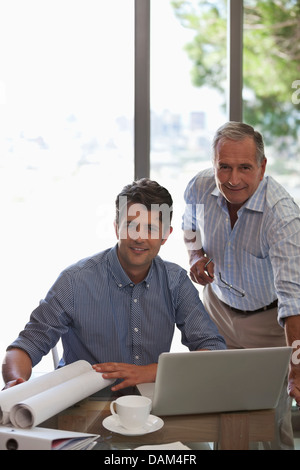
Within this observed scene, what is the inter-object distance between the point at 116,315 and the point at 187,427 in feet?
2.03

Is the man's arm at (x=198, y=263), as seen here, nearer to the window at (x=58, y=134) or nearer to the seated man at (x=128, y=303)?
the seated man at (x=128, y=303)

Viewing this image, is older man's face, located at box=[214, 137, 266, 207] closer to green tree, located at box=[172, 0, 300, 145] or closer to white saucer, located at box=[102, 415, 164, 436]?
white saucer, located at box=[102, 415, 164, 436]

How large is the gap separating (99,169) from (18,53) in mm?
763

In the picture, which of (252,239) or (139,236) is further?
(252,239)

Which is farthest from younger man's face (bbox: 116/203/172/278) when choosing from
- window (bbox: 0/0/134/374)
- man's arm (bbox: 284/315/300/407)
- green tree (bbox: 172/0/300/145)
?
green tree (bbox: 172/0/300/145)

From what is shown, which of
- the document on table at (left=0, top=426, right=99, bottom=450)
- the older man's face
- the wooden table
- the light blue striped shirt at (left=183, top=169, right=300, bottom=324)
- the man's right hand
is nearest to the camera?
the document on table at (left=0, top=426, right=99, bottom=450)

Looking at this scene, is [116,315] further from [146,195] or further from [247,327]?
[247,327]

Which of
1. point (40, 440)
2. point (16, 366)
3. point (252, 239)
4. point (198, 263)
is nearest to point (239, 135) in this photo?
point (252, 239)

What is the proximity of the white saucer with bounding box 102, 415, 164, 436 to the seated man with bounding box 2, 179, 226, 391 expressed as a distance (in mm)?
508

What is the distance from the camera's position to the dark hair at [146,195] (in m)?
1.85

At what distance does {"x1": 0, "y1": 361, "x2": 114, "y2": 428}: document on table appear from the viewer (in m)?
1.17

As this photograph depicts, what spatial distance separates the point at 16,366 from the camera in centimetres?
161

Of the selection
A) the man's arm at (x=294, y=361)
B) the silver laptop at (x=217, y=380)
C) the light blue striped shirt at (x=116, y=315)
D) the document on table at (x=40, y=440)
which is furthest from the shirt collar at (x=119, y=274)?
the document on table at (x=40, y=440)

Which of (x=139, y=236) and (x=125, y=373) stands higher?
(x=139, y=236)
